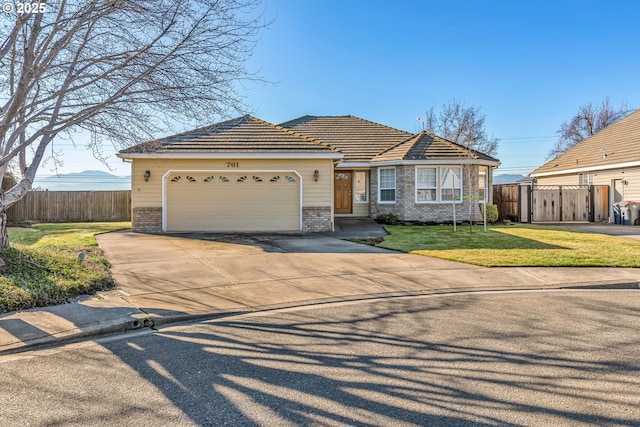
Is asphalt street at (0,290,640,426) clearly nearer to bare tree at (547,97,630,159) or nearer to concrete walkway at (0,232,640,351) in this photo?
concrete walkway at (0,232,640,351)

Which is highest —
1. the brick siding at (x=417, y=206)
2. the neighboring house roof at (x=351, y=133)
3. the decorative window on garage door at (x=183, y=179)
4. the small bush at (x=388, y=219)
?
the neighboring house roof at (x=351, y=133)

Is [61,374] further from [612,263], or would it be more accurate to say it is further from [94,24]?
[612,263]

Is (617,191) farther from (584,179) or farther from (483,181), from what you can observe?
(483,181)

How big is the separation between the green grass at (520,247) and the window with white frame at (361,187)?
511 cm

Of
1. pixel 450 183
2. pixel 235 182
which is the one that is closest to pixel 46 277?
pixel 235 182

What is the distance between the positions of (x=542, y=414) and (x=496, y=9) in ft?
50.1

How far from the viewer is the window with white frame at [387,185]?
18.8 metres

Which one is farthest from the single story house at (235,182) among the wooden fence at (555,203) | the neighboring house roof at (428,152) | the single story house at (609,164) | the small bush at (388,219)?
the single story house at (609,164)

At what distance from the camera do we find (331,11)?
11383 millimetres

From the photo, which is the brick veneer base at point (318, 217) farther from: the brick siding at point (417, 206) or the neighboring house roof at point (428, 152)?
the neighboring house roof at point (428, 152)

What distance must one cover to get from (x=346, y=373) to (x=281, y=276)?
169 inches

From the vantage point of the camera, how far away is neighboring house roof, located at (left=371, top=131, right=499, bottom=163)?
1802 cm

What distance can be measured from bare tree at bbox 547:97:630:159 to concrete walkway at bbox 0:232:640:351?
3955 centimetres

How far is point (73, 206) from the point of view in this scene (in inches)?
834
